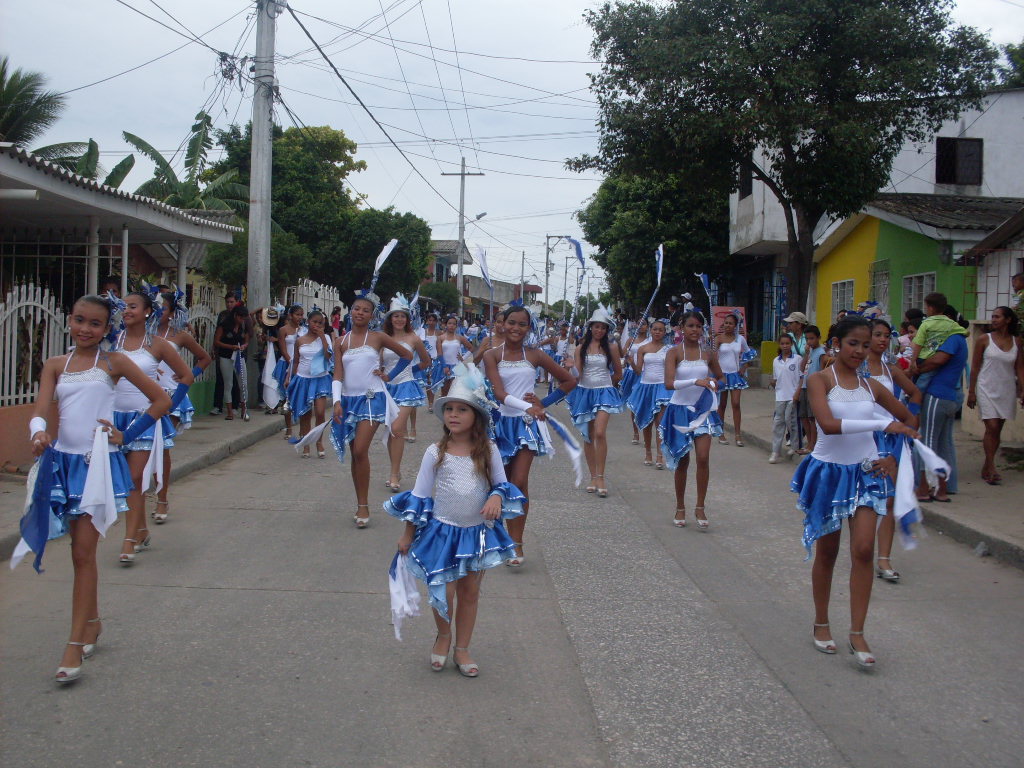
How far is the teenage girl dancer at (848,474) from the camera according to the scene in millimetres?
5004

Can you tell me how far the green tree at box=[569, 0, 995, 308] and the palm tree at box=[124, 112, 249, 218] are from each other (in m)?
14.8

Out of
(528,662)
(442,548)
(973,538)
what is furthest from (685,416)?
(442,548)

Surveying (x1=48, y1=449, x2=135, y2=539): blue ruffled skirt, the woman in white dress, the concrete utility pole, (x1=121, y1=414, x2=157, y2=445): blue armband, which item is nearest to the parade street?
(x1=48, y1=449, x2=135, y2=539): blue ruffled skirt

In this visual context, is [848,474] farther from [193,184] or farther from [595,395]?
[193,184]

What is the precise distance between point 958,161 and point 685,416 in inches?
690

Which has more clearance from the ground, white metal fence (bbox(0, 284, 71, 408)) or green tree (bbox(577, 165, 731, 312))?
green tree (bbox(577, 165, 731, 312))

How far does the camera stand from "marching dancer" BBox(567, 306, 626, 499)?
32.8 feet

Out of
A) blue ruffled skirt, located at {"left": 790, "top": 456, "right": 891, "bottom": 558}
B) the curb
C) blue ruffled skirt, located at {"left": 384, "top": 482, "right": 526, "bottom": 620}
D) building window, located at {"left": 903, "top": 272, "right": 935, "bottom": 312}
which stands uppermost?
building window, located at {"left": 903, "top": 272, "right": 935, "bottom": 312}

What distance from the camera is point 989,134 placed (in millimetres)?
22219

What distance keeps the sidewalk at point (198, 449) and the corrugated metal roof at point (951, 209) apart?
1204cm

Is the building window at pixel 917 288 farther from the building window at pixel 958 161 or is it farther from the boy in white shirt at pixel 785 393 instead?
the boy in white shirt at pixel 785 393

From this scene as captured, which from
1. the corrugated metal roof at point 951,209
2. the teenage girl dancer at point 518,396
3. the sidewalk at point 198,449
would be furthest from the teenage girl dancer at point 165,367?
the corrugated metal roof at point 951,209

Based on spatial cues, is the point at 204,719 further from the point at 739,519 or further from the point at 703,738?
the point at 739,519

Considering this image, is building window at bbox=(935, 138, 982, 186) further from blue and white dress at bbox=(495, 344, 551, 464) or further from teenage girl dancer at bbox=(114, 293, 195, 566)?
teenage girl dancer at bbox=(114, 293, 195, 566)
